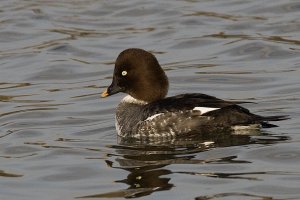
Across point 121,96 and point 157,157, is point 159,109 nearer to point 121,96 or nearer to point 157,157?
point 157,157

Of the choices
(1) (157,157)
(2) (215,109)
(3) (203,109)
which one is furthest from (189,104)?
(1) (157,157)

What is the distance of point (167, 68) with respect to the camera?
1620 centimetres

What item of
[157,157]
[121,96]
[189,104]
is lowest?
[157,157]

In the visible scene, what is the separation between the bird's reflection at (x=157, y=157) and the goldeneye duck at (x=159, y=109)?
133mm

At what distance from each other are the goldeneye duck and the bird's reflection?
0.13 meters

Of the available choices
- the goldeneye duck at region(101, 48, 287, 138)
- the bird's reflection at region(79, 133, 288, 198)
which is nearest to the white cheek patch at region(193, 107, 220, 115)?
the goldeneye duck at region(101, 48, 287, 138)

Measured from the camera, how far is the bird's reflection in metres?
9.94

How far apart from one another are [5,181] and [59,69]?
6.18 meters

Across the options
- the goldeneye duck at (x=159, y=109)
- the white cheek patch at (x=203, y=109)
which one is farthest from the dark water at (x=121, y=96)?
the white cheek patch at (x=203, y=109)

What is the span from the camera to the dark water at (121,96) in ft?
33.3

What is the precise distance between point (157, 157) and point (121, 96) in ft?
12.7

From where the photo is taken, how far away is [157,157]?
36.7ft

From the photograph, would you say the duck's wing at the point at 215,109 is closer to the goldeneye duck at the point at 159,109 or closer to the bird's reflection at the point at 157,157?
the goldeneye duck at the point at 159,109

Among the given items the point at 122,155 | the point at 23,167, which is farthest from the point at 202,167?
the point at 23,167
